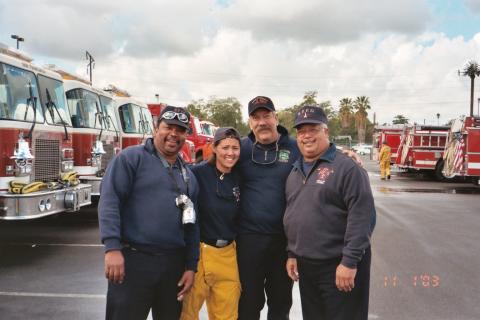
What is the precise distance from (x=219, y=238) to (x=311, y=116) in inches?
42.6

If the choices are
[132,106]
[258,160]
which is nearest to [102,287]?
[258,160]

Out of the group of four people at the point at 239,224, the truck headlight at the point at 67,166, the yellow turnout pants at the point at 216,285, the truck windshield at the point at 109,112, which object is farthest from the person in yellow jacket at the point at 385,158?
the yellow turnout pants at the point at 216,285

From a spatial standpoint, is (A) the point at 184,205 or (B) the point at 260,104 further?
(B) the point at 260,104

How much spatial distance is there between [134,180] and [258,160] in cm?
105

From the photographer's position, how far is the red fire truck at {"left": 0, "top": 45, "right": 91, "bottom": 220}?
639 cm

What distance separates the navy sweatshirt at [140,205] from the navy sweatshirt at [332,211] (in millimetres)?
771

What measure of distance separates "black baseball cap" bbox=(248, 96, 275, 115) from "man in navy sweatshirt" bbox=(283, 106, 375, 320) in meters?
0.44

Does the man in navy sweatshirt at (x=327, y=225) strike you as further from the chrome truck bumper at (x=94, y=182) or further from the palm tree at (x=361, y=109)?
the palm tree at (x=361, y=109)

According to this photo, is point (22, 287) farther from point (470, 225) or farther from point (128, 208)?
point (470, 225)

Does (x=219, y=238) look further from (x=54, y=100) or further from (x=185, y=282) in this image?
(x=54, y=100)

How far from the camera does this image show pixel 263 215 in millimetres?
3514

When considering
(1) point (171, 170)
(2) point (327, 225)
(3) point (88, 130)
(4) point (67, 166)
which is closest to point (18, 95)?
(4) point (67, 166)

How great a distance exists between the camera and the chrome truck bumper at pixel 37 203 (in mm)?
6109

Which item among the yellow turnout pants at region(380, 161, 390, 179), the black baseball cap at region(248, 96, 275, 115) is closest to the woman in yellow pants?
the black baseball cap at region(248, 96, 275, 115)
